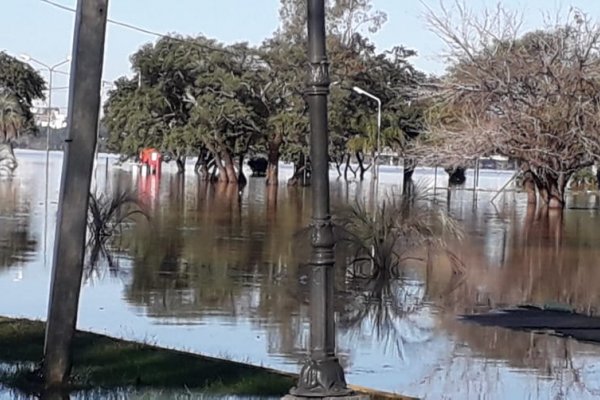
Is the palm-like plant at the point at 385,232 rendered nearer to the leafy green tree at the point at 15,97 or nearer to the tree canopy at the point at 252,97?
the tree canopy at the point at 252,97

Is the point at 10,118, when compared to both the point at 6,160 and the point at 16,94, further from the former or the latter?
the point at 16,94

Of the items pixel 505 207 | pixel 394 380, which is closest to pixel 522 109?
pixel 505 207

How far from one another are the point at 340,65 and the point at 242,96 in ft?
23.0

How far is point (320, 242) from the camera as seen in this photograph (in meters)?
8.08

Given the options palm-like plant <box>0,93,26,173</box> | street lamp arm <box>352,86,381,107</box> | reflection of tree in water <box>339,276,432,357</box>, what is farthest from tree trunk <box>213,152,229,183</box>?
reflection of tree in water <box>339,276,432,357</box>

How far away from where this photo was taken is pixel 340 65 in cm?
7300

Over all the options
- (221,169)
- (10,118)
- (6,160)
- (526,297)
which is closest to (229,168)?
(221,169)

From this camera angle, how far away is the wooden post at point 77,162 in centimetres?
1002

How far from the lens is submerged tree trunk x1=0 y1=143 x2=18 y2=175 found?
248 ft

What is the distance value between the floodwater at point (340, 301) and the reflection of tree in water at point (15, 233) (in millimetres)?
53

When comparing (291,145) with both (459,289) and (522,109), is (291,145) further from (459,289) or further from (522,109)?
(459,289)

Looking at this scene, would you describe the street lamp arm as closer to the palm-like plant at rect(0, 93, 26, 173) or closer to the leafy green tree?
the palm-like plant at rect(0, 93, 26, 173)

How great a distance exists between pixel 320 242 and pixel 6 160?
75622 mm

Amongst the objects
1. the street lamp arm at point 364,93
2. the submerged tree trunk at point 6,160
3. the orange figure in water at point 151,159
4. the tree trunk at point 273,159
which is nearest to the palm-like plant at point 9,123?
the submerged tree trunk at point 6,160
